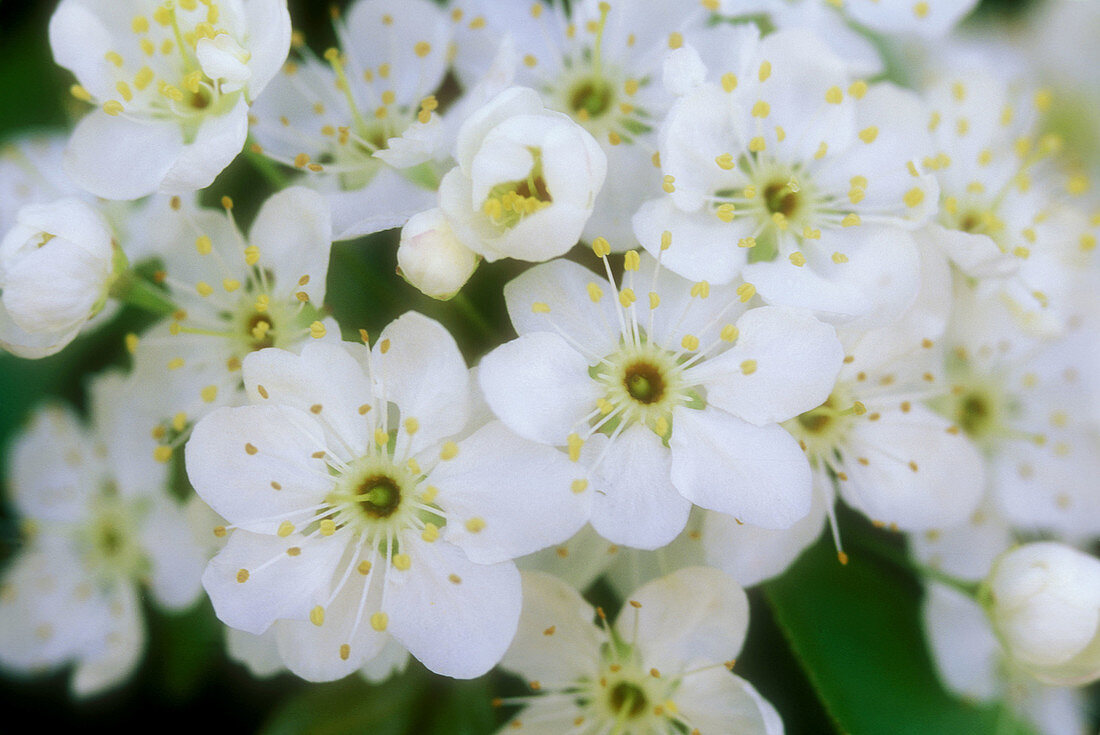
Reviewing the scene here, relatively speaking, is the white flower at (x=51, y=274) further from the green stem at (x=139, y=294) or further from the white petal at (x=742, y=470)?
the white petal at (x=742, y=470)

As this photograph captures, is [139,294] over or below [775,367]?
below

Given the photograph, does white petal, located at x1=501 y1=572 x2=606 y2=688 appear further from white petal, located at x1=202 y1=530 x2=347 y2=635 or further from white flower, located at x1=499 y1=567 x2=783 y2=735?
white petal, located at x1=202 y1=530 x2=347 y2=635

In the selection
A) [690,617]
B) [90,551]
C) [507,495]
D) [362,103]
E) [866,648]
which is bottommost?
[90,551]

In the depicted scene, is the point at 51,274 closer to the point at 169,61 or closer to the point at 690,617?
the point at 169,61

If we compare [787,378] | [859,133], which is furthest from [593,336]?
[859,133]

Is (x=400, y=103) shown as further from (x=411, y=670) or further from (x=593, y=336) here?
(x=411, y=670)

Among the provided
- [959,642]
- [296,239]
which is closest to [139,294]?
[296,239]

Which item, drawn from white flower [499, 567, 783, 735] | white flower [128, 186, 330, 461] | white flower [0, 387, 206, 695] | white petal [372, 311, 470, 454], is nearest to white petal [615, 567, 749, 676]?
white flower [499, 567, 783, 735]
